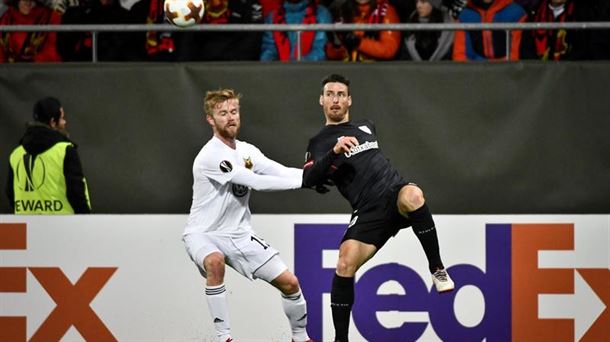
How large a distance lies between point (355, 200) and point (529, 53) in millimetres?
2629

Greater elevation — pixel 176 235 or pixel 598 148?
pixel 598 148

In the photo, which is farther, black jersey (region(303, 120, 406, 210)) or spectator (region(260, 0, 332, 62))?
spectator (region(260, 0, 332, 62))

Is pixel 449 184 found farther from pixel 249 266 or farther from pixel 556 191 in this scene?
pixel 249 266

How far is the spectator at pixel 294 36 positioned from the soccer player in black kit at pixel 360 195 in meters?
1.64

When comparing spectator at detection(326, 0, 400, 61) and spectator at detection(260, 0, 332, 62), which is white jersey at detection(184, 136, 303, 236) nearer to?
Answer: spectator at detection(260, 0, 332, 62)

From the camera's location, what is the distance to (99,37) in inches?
456

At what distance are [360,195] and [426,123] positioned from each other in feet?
5.39

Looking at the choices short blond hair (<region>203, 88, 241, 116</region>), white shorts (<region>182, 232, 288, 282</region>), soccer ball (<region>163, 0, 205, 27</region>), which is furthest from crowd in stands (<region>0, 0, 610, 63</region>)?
white shorts (<region>182, 232, 288, 282</region>)

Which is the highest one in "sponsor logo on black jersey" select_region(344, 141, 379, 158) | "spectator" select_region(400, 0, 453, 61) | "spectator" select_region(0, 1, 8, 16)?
"spectator" select_region(0, 1, 8, 16)

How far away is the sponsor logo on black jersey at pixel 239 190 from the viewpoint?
384 inches

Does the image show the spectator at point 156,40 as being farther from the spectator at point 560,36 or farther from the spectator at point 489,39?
the spectator at point 560,36

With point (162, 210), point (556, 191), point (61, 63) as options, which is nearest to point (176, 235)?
point (162, 210)

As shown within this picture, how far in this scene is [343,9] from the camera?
1118 cm

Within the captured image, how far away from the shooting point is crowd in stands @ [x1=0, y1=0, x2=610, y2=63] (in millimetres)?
10992
